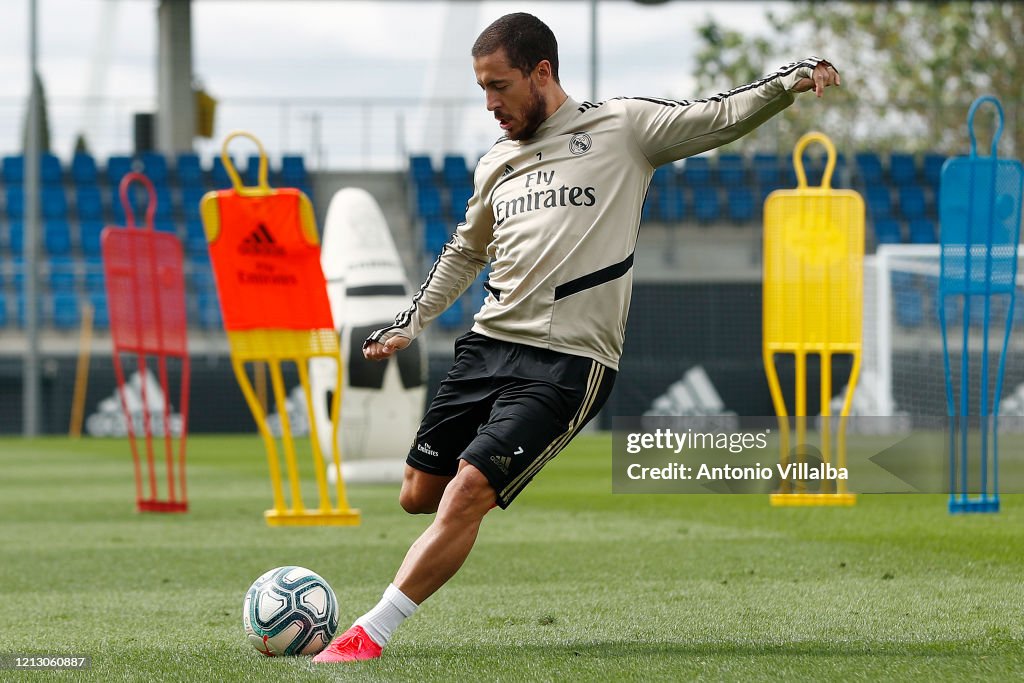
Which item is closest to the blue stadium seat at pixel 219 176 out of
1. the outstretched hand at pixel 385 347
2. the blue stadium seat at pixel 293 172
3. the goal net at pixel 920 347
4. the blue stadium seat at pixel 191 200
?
the blue stadium seat at pixel 293 172

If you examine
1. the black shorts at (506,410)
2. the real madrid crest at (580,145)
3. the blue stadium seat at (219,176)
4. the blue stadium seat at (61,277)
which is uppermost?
the blue stadium seat at (219,176)

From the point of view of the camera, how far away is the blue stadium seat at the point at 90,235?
24.6 metres

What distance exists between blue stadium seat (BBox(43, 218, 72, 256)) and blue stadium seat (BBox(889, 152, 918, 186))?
1433 centimetres

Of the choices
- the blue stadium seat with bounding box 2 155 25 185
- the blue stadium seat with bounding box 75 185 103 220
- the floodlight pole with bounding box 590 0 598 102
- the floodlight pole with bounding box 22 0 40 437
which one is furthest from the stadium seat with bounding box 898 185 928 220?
the blue stadium seat with bounding box 2 155 25 185

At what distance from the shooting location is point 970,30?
33188 mm

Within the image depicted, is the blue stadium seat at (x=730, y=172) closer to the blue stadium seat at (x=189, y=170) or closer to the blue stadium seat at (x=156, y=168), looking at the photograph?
the blue stadium seat at (x=189, y=170)

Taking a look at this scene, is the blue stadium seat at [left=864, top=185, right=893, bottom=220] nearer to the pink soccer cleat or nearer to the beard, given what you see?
the beard

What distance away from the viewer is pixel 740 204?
25.8 metres

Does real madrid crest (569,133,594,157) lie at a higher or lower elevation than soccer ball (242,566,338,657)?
higher

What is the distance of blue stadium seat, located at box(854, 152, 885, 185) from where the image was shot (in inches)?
1041

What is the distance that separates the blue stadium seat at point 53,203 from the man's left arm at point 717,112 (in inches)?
891

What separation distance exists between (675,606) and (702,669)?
129 centimetres

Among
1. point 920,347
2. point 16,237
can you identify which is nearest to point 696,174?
point 920,347

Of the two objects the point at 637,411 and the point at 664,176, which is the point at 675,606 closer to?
the point at 637,411
